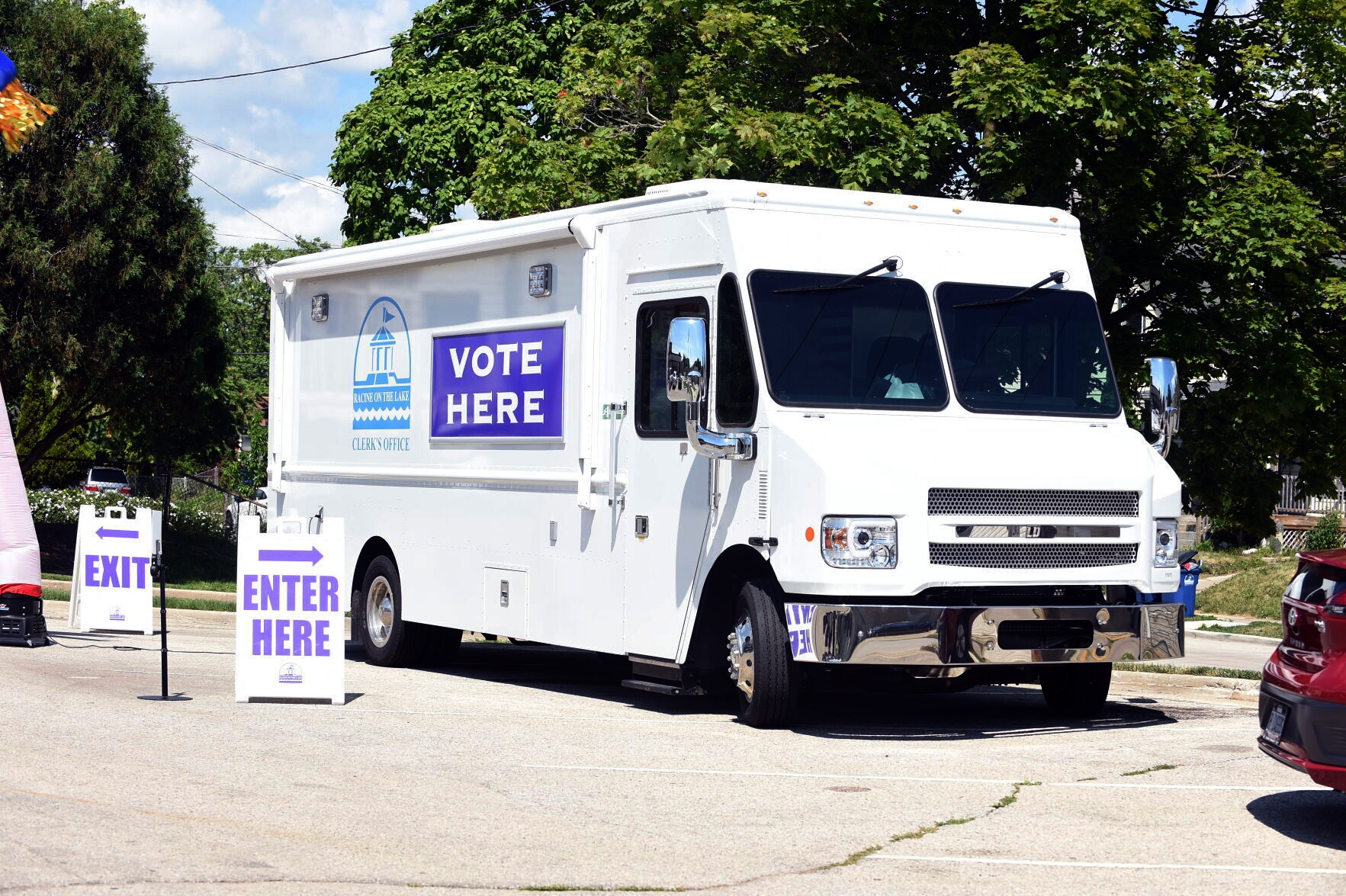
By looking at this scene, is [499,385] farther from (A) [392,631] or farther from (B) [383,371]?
(A) [392,631]

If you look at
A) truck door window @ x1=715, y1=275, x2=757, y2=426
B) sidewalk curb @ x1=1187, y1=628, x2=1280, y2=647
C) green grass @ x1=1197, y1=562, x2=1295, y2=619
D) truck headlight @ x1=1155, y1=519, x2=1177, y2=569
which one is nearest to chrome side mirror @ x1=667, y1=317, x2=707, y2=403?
truck door window @ x1=715, y1=275, x2=757, y2=426

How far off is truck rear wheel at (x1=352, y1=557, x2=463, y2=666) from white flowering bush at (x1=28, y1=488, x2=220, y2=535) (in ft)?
57.3

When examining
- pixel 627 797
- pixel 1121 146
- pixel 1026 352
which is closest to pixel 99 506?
pixel 1121 146

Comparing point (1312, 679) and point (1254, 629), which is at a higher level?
point (1312, 679)

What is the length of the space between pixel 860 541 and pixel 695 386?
4.40 feet

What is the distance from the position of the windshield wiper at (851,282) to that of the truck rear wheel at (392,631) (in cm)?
500

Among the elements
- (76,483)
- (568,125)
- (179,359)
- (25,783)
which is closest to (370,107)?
(179,359)

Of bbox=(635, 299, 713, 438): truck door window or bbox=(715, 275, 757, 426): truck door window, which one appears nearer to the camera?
bbox=(715, 275, 757, 426): truck door window

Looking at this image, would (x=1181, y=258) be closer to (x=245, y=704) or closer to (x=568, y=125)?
(x=568, y=125)

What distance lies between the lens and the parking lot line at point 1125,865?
7066mm

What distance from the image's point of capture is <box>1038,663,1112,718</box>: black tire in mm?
11867

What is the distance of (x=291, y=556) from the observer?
11.7 metres

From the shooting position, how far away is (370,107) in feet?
120

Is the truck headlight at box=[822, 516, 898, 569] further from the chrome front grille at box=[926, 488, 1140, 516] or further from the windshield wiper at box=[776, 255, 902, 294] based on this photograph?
the windshield wiper at box=[776, 255, 902, 294]
